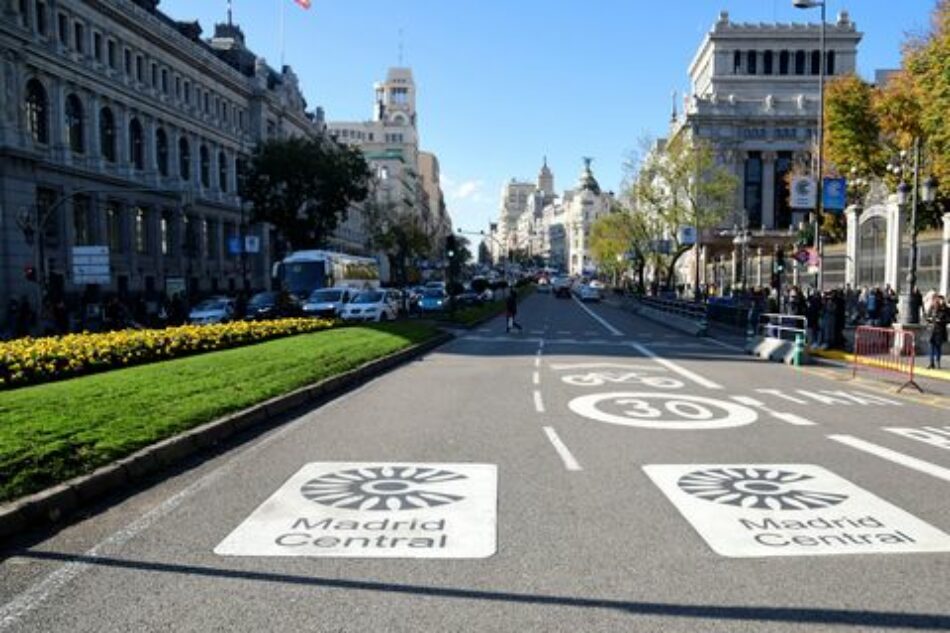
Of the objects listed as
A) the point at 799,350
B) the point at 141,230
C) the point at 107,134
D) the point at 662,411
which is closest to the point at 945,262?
the point at 799,350

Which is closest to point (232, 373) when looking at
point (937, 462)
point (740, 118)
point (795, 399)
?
point (795, 399)

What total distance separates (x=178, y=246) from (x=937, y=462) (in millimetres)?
56553

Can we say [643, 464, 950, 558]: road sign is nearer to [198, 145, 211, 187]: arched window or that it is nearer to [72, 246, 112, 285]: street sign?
[72, 246, 112, 285]: street sign

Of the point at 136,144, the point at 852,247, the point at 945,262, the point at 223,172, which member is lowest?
the point at 945,262

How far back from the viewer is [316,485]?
23.8 feet

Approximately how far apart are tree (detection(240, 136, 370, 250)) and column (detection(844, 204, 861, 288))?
38.0m

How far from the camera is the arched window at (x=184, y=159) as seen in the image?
60.0 m

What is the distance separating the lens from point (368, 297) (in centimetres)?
3847

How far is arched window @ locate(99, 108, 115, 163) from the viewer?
49031 millimetres

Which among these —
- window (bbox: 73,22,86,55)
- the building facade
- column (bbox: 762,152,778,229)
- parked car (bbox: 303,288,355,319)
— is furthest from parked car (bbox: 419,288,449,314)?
column (bbox: 762,152,778,229)

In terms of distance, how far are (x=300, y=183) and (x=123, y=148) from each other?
12.7 m

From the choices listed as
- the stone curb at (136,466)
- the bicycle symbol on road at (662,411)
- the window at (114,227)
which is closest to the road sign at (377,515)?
the stone curb at (136,466)

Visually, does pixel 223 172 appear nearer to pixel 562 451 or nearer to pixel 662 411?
pixel 662 411

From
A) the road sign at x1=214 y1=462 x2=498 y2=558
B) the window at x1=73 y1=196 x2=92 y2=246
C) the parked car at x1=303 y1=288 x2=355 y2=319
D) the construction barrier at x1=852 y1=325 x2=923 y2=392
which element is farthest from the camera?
the window at x1=73 y1=196 x2=92 y2=246
